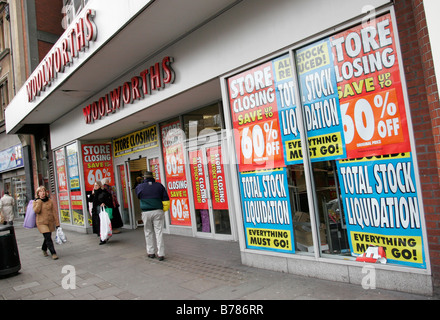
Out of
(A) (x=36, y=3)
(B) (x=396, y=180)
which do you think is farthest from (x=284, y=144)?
(A) (x=36, y=3)

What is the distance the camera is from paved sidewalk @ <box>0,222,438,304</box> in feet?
14.0

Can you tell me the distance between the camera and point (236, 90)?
5.73 metres

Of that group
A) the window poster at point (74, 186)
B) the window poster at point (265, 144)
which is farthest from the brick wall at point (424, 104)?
the window poster at point (74, 186)

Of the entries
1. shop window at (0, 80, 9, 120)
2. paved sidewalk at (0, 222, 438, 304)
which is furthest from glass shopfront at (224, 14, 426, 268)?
shop window at (0, 80, 9, 120)

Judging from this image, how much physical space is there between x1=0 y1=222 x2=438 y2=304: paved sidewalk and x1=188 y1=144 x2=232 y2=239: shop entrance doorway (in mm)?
373

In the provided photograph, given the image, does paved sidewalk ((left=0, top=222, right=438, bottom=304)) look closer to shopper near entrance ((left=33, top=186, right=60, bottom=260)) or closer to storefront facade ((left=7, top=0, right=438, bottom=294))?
storefront facade ((left=7, top=0, right=438, bottom=294))

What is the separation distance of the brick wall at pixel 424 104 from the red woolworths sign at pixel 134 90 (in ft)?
14.7

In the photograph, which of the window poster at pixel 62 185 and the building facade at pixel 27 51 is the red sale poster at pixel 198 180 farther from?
the building facade at pixel 27 51

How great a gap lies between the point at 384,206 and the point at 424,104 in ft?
4.03

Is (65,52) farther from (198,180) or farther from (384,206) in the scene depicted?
(384,206)

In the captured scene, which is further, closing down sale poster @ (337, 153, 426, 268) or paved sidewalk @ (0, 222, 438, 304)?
paved sidewalk @ (0, 222, 438, 304)

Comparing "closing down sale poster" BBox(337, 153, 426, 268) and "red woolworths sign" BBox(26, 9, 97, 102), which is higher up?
"red woolworths sign" BBox(26, 9, 97, 102)

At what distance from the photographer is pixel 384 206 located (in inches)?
156

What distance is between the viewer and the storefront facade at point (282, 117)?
3875mm
